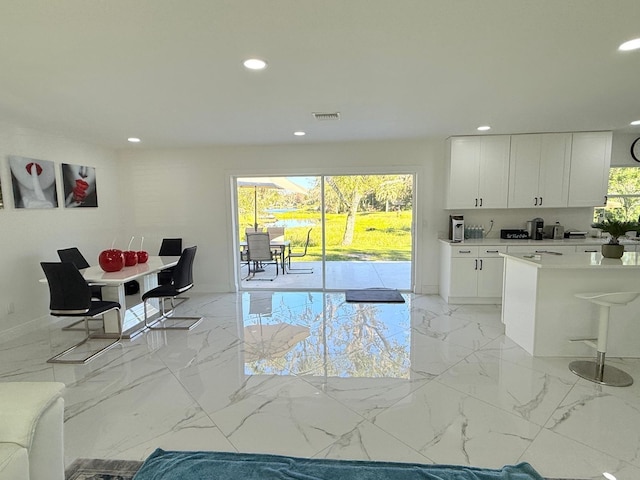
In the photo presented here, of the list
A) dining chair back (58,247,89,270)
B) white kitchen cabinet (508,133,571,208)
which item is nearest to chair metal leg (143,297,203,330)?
dining chair back (58,247,89,270)

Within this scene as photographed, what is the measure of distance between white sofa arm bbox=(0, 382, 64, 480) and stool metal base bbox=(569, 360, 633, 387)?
3.67 meters

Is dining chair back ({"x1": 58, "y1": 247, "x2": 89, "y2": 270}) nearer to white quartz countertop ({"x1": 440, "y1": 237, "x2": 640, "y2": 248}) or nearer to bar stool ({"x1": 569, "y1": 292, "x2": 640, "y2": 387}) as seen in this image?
white quartz countertop ({"x1": 440, "y1": 237, "x2": 640, "y2": 248})

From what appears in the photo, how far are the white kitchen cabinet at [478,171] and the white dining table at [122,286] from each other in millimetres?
4191

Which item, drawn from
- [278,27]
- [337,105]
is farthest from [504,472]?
[337,105]

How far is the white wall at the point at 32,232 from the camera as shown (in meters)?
3.71

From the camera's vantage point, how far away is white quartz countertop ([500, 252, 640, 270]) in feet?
9.61

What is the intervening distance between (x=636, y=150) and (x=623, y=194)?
0.66 meters

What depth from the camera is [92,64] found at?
2277 millimetres

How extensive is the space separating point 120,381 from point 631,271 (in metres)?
4.66

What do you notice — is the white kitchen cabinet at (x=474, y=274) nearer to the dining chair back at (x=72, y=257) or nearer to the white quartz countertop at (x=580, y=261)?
the white quartz countertop at (x=580, y=261)

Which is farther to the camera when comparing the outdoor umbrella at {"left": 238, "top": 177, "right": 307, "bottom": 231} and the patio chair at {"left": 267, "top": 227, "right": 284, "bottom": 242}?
the patio chair at {"left": 267, "top": 227, "right": 284, "bottom": 242}

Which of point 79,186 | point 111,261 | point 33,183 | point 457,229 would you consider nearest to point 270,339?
point 111,261

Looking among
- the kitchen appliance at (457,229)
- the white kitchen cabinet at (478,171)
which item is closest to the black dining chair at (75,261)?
the kitchen appliance at (457,229)

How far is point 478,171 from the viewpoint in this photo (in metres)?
4.83
